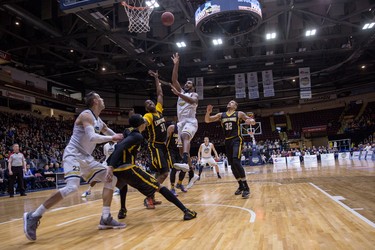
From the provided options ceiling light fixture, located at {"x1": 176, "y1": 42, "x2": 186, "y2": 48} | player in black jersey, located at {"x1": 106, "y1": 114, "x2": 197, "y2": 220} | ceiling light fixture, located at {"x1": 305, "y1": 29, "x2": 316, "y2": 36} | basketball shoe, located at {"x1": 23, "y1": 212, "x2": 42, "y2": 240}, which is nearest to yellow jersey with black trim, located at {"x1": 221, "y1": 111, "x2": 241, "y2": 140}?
player in black jersey, located at {"x1": 106, "y1": 114, "x2": 197, "y2": 220}

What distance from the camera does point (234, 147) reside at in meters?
6.70

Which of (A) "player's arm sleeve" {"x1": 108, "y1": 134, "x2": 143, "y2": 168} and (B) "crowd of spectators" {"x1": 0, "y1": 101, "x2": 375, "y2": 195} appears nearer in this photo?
(A) "player's arm sleeve" {"x1": 108, "y1": 134, "x2": 143, "y2": 168}

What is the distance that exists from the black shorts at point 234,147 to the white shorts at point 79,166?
3185 mm

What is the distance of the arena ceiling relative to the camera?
16766 mm

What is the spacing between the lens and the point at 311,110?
39.7 m

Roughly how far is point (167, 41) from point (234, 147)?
48.2 feet

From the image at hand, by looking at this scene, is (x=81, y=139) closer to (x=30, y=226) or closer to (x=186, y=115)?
(x=30, y=226)

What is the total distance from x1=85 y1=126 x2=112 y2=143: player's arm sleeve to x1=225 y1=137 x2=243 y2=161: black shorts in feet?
11.2

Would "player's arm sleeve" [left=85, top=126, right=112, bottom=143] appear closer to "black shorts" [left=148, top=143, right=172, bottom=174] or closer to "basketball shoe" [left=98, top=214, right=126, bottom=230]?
"basketball shoe" [left=98, top=214, right=126, bottom=230]

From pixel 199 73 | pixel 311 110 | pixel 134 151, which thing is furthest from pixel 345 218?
pixel 311 110

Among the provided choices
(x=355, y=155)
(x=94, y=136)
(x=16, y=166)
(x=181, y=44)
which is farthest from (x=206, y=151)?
(x=355, y=155)

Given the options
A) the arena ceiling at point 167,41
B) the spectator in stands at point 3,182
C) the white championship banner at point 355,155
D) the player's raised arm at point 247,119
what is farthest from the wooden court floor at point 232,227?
the white championship banner at point 355,155

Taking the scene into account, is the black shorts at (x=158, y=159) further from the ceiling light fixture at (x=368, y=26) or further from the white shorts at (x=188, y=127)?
the ceiling light fixture at (x=368, y=26)

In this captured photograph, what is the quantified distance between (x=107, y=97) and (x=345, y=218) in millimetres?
34552
